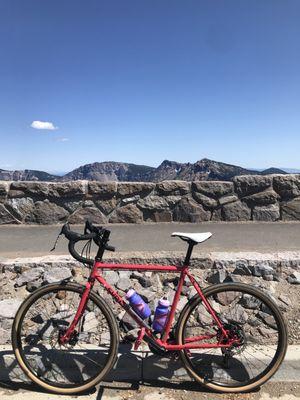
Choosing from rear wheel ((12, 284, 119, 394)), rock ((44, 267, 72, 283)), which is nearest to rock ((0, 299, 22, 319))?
rear wheel ((12, 284, 119, 394))

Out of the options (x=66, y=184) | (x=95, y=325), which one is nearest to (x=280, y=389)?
(x=95, y=325)

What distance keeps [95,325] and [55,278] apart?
1.24 m

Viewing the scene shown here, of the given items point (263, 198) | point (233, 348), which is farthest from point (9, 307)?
point (263, 198)

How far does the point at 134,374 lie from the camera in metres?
3.48

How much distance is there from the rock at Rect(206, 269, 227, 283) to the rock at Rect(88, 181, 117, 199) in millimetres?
3322

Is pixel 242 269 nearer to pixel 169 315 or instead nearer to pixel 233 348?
pixel 233 348

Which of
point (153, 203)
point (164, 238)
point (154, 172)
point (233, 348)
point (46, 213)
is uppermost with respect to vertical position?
point (154, 172)

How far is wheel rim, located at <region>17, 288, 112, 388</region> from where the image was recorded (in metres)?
3.32

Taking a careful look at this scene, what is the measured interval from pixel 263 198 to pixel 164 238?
2267mm

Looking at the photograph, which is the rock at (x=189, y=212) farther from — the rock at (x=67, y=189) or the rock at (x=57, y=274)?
the rock at (x=57, y=274)

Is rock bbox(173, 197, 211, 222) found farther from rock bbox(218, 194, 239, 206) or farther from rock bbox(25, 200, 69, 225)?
rock bbox(25, 200, 69, 225)

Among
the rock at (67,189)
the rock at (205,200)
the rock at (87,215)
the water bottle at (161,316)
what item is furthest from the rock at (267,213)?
the water bottle at (161,316)

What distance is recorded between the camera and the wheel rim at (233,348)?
10.7ft

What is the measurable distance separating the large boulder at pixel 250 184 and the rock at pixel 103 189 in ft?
7.57
